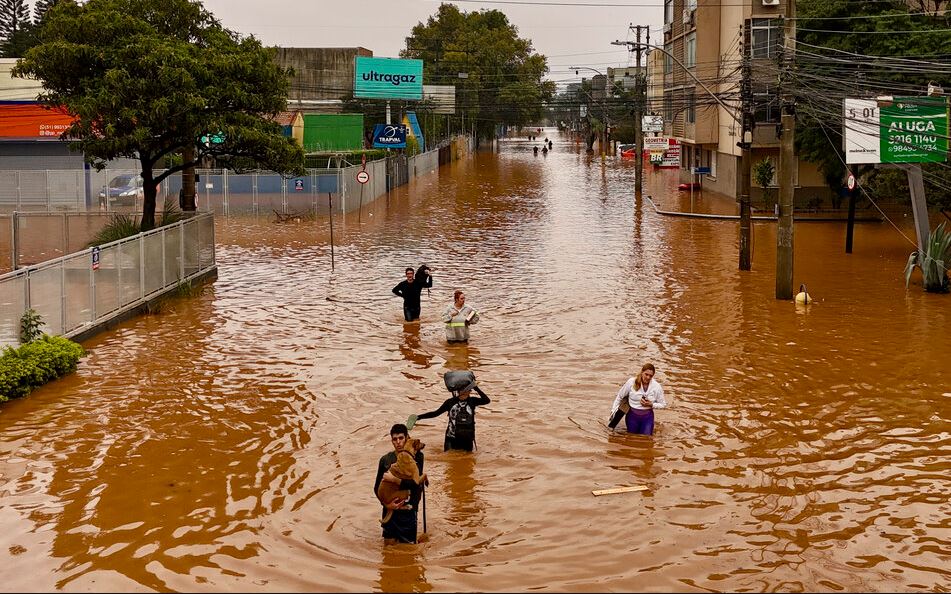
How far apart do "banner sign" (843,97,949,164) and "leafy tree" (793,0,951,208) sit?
129 inches

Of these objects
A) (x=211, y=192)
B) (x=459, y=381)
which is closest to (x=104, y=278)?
(x=459, y=381)

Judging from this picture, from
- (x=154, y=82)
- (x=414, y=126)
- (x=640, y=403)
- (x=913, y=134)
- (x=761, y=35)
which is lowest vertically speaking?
(x=640, y=403)

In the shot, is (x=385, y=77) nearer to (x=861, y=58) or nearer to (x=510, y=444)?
(x=861, y=58)

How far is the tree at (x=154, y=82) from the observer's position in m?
26.3

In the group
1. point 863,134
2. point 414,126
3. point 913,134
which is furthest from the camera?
point 414,126

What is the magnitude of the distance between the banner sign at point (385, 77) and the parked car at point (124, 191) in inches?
1550

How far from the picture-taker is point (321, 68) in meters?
107

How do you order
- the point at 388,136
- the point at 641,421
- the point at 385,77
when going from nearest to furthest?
the point at 641,421
the point at 388,136
the point at 385,77

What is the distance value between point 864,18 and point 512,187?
30775 millimetres

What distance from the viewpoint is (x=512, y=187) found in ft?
222

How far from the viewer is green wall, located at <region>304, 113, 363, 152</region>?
247ft

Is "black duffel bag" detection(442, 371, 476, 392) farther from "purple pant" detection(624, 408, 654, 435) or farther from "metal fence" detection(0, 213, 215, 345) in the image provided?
"metal fence" detection(0, 213, 215, 345)

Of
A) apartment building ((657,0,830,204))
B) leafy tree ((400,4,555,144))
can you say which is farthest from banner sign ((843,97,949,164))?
leafy tree ((400,4,555,144))

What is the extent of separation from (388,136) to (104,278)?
1819 inches
